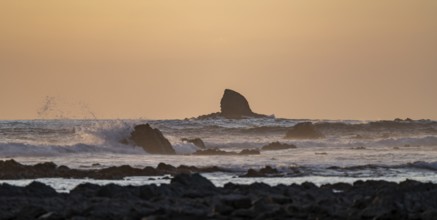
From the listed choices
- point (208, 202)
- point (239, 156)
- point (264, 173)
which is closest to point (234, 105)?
point (239, 156)

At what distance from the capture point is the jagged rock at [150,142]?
4938 cm

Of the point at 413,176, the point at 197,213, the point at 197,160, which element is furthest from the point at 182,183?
the point at 197,160

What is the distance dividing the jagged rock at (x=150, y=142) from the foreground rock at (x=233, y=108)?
67.9 metres

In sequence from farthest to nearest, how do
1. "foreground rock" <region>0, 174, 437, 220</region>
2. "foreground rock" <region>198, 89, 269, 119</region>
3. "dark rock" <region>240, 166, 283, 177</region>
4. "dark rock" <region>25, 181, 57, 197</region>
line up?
"foreground rock" <region>198, 89, 269, 119</region> → "dark rock" <region>240, 166, 283, 177</region> → "dark rock" <region>25, 181, 57, 197</region> → "foreground rock" <region>0, 174, 437, 220</region>

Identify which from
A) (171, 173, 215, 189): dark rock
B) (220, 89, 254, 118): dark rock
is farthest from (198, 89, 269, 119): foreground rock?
(171, 173, 215, 189): dark rock

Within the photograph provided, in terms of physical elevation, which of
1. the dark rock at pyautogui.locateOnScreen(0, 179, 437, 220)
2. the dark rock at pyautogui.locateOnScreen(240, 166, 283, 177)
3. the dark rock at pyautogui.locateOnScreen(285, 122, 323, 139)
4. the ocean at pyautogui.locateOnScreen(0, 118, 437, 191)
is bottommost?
the dark rock at pyautogui.locateOnScreen(0, 179, 437, 220)

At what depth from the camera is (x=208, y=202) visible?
18516 mm

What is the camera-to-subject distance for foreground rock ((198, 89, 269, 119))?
393 ft

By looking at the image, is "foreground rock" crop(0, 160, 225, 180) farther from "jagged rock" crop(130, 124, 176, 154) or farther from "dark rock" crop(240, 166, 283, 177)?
"jagged rock" crop(130, 124, 176, 154)

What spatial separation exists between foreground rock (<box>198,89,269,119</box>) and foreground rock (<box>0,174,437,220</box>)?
97489 millimetres

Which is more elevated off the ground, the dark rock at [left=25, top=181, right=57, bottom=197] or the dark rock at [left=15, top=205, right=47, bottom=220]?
the dark rock at [left=25, top=181, right=57, bottom=197]

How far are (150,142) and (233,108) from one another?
238 feet

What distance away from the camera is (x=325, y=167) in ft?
113

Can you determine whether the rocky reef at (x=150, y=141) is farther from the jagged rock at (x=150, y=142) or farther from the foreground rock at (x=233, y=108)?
the foreground rock at (x=233, y=108)
